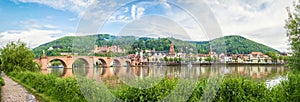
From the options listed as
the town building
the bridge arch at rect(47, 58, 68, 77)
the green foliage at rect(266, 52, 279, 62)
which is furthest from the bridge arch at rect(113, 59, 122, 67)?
the green foliage at rect(266, 52, 279, 62)

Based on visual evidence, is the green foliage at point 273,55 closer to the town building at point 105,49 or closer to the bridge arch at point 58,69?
the bridge arch at point 58,69

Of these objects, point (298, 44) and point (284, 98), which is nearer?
point (284, 98)

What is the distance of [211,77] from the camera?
4492mm

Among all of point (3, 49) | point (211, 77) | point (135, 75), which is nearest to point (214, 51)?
point (211, 77)

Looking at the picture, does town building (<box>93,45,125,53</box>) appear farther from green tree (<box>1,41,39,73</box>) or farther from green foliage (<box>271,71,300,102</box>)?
green tree (<box>1,41,39,73</box>)

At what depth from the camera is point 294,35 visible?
1489 cm

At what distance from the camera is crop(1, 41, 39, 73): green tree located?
2506cm

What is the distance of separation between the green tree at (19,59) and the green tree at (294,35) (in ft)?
72.1

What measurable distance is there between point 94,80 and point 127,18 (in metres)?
1.31

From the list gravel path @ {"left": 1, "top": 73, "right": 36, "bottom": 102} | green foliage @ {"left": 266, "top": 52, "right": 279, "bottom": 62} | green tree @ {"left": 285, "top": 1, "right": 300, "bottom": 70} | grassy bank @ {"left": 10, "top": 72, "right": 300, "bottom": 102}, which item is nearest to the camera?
grassy bank @ {"left": 10, "top": 72, "right": 300, "bottom": 102}

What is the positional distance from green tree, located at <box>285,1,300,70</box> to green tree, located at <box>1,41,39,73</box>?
21983mm

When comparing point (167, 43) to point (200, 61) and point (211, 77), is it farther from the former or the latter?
point (211, 77)

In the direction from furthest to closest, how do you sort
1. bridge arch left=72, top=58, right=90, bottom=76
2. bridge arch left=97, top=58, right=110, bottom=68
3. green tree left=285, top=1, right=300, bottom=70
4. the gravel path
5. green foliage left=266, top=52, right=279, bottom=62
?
green foliage left=266, top=52, right=279, bottom=62, green tree left=285, top=1, right=300, bottom=70, the gravel path, bridge arch left=72, top=58, right=90, bottom=76, bridge arch left=97, top=58, right=110, bottom=68

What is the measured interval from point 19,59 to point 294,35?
76.7 ft
